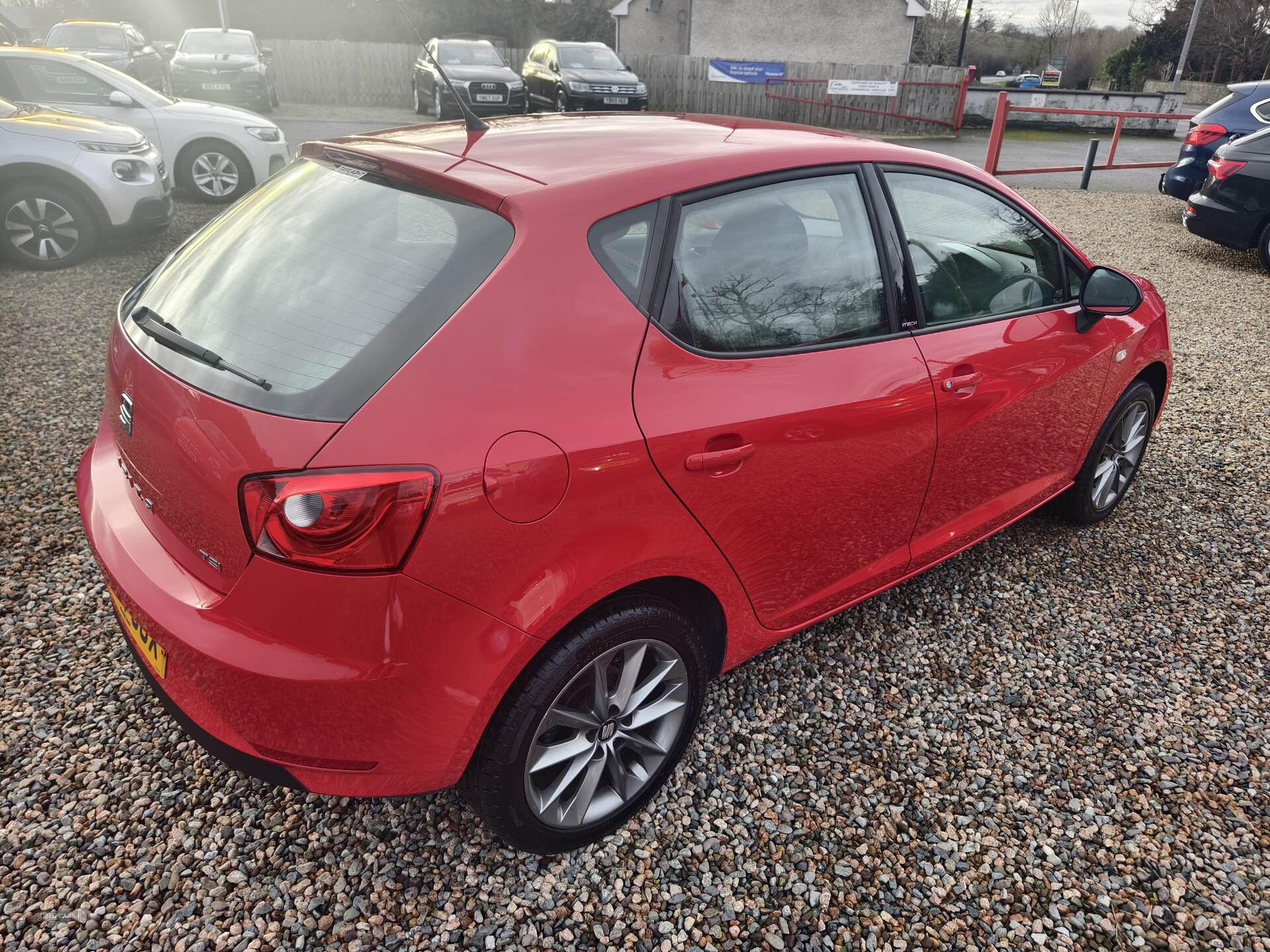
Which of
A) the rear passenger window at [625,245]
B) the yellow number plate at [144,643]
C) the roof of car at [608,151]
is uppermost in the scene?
the roof of car at [608,151]

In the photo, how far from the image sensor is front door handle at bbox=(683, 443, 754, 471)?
1963mm

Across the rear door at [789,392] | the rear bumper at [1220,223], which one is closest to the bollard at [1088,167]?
the rear bumper at [1220,223]

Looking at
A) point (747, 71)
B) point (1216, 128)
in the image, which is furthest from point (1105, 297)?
point (747, 71)

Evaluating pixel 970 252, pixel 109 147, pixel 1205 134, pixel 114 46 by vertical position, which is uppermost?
pixel 114 46

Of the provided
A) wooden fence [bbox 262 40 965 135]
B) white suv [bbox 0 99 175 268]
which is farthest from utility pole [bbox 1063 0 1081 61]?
white suv [bbox 0 99 175 268]

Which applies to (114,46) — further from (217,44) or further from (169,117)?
(169,117)

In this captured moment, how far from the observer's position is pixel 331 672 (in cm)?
166

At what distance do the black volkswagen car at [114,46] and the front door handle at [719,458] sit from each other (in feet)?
68.0

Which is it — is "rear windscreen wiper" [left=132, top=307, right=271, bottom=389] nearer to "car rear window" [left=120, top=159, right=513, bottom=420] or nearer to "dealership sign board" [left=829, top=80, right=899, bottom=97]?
"car rear window" [left=120, top=159, right=513, bottom=420]

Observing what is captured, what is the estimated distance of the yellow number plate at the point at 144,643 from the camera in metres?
1.87

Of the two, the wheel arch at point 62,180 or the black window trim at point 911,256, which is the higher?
the black window trim at point 911,256

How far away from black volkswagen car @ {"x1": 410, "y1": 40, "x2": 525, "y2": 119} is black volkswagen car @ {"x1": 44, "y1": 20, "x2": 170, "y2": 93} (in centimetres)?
Answer: 608

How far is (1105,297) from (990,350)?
0.68m

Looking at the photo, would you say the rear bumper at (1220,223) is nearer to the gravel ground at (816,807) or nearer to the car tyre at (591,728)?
the gravel ground at (816,807)
